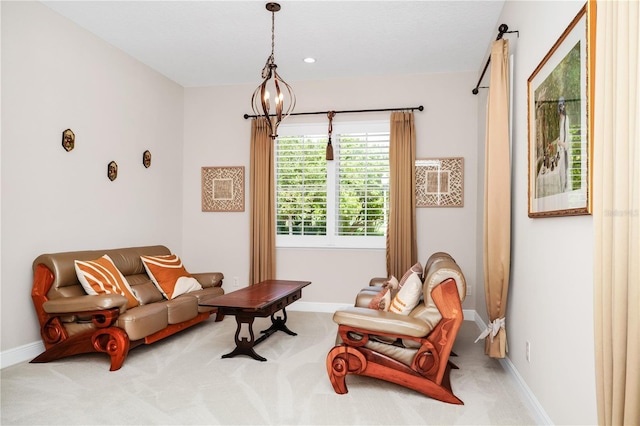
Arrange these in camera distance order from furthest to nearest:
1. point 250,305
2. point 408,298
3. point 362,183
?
point 362,183 < point 250,305 < point 408,298

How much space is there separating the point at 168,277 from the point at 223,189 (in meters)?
1.75

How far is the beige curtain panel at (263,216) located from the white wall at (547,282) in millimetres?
3185

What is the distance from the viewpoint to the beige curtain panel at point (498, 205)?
10.6ft

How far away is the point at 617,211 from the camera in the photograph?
4.09ft

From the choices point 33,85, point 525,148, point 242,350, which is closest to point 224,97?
point 33,85

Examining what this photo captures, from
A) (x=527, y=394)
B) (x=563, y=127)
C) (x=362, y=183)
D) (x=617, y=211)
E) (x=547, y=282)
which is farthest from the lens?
(x=362, y=183)

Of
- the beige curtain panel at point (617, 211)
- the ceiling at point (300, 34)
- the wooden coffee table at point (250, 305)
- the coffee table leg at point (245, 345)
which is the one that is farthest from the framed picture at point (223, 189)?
the beige curtain panel at point (617, 211)

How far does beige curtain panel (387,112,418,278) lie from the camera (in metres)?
5.36

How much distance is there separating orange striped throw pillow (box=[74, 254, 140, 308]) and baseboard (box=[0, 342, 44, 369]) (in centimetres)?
67

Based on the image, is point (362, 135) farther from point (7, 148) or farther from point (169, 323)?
point (7, 148)

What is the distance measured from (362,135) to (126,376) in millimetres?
3831

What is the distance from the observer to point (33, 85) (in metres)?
3.74

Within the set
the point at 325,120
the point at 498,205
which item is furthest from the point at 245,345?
the point at 325,120

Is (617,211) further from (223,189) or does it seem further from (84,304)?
(223,189)
